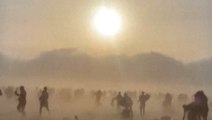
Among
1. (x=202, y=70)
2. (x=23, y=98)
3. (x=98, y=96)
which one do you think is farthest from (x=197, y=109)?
(x=23, y=98)

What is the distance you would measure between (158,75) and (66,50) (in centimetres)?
38

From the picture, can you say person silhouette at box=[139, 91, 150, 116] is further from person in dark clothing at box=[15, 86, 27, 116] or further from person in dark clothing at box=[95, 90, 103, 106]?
person in dark clothing at box=[15, 86, 27, 116]

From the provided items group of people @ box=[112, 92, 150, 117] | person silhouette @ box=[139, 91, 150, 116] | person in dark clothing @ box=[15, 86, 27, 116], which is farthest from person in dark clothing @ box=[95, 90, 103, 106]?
person in dark clothing @ box=[15, 86, 27, 116]

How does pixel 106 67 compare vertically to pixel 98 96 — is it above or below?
above

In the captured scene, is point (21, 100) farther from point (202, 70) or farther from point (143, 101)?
point (202, 70)

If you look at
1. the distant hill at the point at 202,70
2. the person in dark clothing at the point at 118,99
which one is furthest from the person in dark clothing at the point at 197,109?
the person in dark clothing at the point at 118,99

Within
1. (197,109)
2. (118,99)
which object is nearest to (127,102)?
(118,99)

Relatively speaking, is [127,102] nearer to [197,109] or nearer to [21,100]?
[197,109]

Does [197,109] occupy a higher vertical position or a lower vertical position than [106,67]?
lower

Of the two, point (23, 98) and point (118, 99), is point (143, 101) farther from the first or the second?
point (23, 98)

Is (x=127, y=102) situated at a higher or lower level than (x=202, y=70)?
lower

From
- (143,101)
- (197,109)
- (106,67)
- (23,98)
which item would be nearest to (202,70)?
(197,109)

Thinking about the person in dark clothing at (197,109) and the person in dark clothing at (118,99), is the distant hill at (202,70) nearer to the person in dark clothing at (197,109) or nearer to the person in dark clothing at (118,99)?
the person in dark clothing at (197,109)

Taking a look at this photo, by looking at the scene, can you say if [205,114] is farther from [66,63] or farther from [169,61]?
[66,63]
